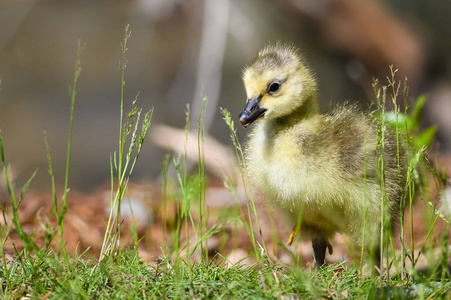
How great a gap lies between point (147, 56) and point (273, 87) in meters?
2.93

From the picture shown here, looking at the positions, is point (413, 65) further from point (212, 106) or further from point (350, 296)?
point (350, 296)

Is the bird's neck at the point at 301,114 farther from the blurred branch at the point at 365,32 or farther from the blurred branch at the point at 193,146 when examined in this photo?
the blurred branch at the point at 365,32

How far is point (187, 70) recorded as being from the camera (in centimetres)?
516

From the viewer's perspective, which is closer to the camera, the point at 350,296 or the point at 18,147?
the point at 350,296

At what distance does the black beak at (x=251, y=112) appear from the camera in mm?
2455

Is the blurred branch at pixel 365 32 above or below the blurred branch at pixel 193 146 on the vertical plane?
above

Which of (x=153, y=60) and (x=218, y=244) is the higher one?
(x=153, y=60)

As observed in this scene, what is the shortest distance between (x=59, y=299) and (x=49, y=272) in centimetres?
32

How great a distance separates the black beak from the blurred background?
102 inches

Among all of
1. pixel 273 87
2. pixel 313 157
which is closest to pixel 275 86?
pixel 273 87

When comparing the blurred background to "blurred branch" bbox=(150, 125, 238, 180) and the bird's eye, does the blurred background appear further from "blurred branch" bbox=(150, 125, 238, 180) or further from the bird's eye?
the bird's eye

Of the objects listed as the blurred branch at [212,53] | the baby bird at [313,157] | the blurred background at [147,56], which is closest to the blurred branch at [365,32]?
the blurred background at [147,56]

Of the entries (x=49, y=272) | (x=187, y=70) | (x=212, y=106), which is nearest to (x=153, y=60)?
(x=187, y=70)

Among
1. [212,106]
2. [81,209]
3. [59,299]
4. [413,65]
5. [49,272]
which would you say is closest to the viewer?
[59,299]
